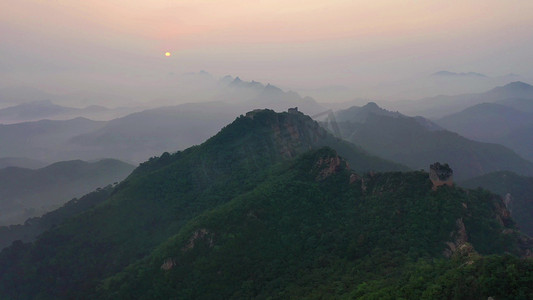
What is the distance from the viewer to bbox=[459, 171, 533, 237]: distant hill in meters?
85.6

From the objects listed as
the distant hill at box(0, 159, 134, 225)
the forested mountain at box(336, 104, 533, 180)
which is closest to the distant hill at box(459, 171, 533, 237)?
the forested mountain at box(336, 104, 533, 180)

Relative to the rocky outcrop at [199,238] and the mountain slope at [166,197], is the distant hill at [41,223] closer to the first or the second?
the mountain slope at [166,197]

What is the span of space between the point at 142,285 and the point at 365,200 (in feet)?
123

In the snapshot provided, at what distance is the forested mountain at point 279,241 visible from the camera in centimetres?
3772

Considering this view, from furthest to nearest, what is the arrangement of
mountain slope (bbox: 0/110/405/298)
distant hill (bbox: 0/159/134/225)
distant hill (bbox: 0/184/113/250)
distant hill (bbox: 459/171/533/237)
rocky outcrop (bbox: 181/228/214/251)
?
distant hill (bbox: 0/159/134/225), distant hill (bbox: 0/184/113/250), distant hill (bbox: 459/171/533/237), mountain slope (bbox: 0/110/405/298), rocky outcrop (bbox: 181/228/214/251)

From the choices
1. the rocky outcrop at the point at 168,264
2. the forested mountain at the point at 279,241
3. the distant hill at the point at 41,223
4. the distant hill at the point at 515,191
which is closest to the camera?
the forested mountain at the point at 279,241

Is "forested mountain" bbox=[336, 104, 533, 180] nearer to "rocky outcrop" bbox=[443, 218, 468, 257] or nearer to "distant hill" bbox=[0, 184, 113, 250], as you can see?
"rocky outcrop" bbox=[443, 218, 468, 257]

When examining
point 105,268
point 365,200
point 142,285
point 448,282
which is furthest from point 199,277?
point 448,282

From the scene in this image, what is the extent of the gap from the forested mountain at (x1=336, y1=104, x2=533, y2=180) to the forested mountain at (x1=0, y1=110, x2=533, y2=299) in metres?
88.2

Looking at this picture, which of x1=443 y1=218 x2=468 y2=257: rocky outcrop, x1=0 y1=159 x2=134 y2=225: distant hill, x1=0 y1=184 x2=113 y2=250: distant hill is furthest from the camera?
x1=0 y1=159 x2=134 y2=225: distant hill

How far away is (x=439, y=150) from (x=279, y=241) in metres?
120

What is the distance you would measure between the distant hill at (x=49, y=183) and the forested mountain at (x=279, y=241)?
300 feet

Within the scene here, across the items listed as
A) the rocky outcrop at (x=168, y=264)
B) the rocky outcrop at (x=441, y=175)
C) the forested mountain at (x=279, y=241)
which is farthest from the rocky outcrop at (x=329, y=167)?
the rocky outcrop at (x=168, y=264)

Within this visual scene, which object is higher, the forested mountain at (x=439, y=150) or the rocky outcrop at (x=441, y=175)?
the rocky outcrop at (x=441, y=175)
